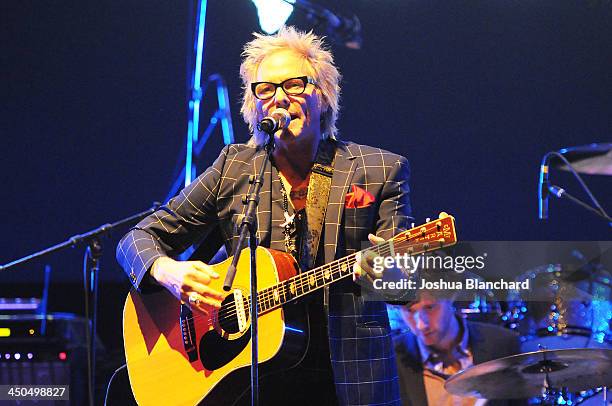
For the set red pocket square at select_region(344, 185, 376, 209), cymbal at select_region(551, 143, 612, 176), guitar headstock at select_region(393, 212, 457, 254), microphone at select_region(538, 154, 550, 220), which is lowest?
guitar headstock at select_region(393, 212, 457, 254)

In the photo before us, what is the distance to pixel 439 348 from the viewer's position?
13.6ft

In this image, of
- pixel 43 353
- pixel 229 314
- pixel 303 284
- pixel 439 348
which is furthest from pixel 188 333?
pixel 439 348

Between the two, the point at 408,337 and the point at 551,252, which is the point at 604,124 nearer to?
the point at 551,252

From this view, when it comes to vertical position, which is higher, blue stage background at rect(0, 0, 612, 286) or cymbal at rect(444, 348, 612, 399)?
blue stage background at rect(0, 0, 612, 286)

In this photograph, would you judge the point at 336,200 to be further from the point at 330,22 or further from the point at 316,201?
the point at 330,22

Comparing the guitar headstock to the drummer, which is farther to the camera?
the drummer

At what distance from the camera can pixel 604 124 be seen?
14.6ft

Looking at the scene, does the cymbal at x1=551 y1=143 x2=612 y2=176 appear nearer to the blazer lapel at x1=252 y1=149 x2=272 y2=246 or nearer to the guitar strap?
the guitar strap

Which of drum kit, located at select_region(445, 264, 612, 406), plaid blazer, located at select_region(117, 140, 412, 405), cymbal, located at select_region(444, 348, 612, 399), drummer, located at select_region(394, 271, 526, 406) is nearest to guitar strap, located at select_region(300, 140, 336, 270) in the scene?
plaid blazer, located at select_region(117, 140, 412, 405)

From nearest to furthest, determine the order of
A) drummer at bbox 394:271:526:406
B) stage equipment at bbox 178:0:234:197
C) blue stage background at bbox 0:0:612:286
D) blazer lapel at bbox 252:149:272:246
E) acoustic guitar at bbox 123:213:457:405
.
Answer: acoustic guitar at bbox 123:213:457:405 → blazer lapel at bbox 252:149:272:246 → drummer at bbox 394:271:526:406 → blue stage background at bbox 0:0:612:286 → stage equipment at bbox 178:0:234:197

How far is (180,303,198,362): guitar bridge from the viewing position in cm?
317

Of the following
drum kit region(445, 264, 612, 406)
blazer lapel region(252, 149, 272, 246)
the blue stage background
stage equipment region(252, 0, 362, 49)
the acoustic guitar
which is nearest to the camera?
the acoustic guitar

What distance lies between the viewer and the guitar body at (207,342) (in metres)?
2.90

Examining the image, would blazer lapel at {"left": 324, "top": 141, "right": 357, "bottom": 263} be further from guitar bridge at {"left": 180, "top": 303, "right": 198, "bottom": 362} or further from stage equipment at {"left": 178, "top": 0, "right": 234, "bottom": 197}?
stage equipment at {"left": 178, "top": 0, "right": 234, "bottom": 197}
